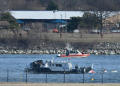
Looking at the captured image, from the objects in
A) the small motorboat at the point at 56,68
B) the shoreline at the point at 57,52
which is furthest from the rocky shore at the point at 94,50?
the small motorboat at the point at 56,68

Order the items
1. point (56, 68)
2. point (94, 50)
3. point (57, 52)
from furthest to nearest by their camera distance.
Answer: point (94, 50), point (57, 52), point (56, 68)

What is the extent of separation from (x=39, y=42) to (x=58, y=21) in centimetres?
1579

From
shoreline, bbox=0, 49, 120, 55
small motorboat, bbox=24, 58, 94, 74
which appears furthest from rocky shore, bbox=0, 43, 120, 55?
small motorboat, bbox=24, 58, 94, 74

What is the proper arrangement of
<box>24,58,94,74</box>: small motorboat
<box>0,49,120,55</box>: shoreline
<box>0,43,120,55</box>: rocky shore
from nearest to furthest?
<box>24,58,94,74</box>: small motorboat, <box>0,49,120,55</box>: shoreline, <box>0,43,120,55</box>: rocky shore

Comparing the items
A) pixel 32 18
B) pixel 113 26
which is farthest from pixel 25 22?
pixel 113 26

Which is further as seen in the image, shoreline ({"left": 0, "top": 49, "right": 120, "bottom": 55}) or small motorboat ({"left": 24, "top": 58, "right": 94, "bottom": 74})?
shoreline ({"left": 0, "top": 49, "right": 120, "bottom": 55})

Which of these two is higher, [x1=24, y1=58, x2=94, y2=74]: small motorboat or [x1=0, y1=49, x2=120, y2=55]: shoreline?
[x1=0, y1=49, x2=120, y2=55]: shoreline

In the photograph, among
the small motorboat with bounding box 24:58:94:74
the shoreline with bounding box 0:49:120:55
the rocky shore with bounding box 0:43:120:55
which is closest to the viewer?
the small motorboat with bounding box 24:58:94:74

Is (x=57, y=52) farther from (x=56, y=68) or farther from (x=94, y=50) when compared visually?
(x=56, y=68)

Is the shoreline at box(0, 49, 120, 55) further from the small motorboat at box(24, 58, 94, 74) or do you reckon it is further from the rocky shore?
the small motorboat at box(24, 58, 94, 74)

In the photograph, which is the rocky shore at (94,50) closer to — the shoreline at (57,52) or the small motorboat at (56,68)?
the shoreline at (57,52)

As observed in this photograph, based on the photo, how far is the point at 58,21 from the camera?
71688mm

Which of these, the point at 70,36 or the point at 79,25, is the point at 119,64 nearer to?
the point at 70,36

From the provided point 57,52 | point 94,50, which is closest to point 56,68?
point 57,52
